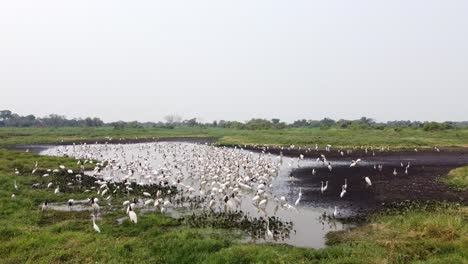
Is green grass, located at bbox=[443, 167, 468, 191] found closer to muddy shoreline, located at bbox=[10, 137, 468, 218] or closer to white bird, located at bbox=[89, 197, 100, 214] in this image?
muddy shoreline, located at bbox=[10, 137, 468, 218]

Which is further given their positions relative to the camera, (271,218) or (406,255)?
(271,218)

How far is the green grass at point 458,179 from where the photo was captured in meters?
26.5

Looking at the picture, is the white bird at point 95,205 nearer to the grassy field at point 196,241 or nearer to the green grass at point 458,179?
the grassy field at point 196,241

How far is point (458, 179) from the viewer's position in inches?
1115

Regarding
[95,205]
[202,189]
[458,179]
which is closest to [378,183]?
[458,179]

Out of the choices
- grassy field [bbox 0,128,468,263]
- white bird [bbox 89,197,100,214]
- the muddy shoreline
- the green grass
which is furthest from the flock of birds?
the green grass

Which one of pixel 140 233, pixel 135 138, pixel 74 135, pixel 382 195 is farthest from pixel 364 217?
pixel 74 135

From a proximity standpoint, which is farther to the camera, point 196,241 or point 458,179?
point 458,179

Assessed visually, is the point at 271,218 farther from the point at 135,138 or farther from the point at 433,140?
the point at 135,138

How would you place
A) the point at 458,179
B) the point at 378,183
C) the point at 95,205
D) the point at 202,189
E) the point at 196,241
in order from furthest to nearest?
the point at 378,183, the point at 458,179, the point at 202,189, the point at 95,205, the point at 196,241

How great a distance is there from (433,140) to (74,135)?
7857 cm

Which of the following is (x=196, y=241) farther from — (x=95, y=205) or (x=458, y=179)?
(x=458, y=179)

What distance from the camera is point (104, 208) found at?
22438 millimetres

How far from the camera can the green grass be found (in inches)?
1044
